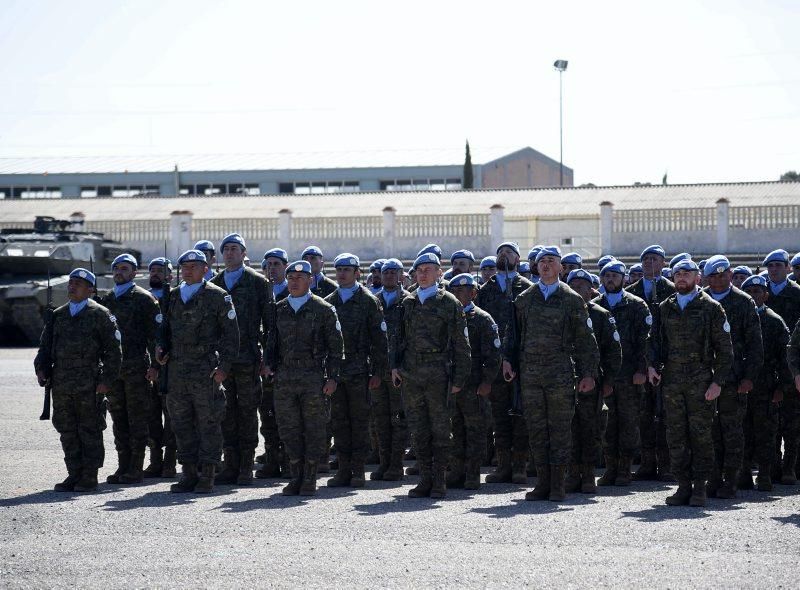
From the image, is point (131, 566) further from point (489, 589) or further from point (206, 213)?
point (206, 213)

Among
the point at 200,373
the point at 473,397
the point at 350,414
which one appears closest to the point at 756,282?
the point at 473,397

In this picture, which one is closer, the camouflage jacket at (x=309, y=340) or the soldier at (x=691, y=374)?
the soldier at (x=691, y=374)

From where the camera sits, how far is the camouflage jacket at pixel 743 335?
11.0 m

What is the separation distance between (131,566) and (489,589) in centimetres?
228

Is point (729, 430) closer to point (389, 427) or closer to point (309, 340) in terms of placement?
point (389, 427)

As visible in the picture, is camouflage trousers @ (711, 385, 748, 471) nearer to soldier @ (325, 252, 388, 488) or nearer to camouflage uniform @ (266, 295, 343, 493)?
soldier @ (325, 252, 388, 488)

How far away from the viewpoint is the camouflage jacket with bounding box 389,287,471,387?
11.1 m

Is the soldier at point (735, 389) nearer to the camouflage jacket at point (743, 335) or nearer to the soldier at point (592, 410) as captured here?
the camouflage jacket at point (743, 335)

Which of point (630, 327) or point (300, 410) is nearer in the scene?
point (300, 410)

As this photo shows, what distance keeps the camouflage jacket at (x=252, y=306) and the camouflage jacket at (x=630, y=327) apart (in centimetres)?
313

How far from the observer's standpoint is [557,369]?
423 inches

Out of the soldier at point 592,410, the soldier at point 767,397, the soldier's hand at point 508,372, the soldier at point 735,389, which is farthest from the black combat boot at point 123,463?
the soldier at point 767,397

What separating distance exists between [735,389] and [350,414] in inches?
136

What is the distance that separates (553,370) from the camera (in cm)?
1075
